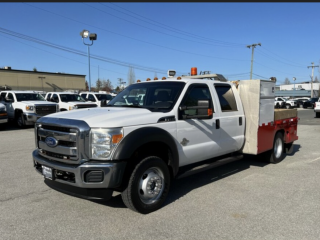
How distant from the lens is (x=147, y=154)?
3.91m

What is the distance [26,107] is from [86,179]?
480 inches

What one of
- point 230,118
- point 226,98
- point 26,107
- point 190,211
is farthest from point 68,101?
point 190,211

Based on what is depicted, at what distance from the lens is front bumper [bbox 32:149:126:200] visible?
342cm

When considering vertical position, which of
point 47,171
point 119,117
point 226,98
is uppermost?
point 226,98

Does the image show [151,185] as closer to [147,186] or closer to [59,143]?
[147,186]

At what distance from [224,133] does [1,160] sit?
562cm

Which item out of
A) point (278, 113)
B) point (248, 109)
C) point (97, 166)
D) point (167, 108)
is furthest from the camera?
point (278, 113)

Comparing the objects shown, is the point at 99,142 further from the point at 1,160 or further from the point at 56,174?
the point at 1,160

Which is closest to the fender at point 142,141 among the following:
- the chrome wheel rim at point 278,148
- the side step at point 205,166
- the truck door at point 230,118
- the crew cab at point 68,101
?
the side step at point 205,166

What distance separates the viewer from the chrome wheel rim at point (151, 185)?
12.7 feet

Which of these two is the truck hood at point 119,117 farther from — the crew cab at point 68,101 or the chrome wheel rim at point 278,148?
the crew cab at point 68,101

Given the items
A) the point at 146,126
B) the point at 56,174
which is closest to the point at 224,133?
the point at 146,126

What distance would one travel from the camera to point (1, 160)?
23.2ft

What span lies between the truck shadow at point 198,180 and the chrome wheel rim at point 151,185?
0.35 m
